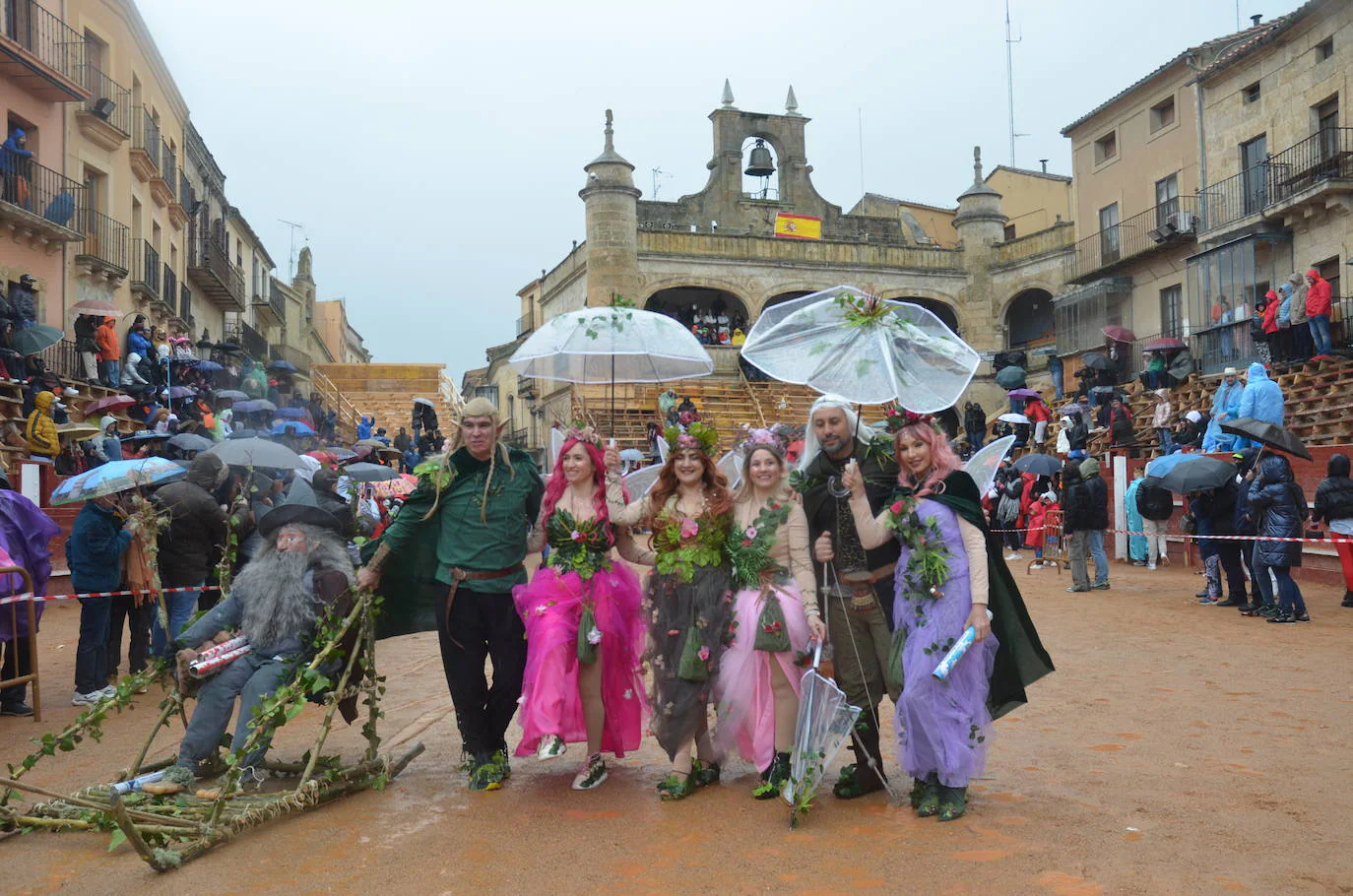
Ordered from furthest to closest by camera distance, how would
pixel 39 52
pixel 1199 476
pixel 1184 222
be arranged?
1. pixel 1184 222
2. pixel 39 52
3. pixel 1199 476

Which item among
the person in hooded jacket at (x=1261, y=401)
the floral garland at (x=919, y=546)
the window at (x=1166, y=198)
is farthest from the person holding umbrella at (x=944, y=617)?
the window at (x=1166, y=198)

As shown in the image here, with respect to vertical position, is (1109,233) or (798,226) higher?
(798,226)

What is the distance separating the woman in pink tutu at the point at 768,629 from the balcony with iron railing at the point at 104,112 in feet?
72.8

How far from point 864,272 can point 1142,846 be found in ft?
120

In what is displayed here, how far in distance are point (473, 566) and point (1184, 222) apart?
94.2 feet

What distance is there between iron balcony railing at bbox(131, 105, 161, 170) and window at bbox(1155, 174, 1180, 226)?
2627 centimetres

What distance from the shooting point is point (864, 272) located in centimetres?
3991

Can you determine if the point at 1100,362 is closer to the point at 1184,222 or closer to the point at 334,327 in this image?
the point at 1184,222

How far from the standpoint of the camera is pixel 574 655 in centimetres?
551

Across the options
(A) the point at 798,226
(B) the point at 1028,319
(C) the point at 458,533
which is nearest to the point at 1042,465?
(C) the point at 458,533

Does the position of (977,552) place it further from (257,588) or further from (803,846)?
(257,588)

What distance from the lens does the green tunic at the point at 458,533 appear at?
5.72 metres

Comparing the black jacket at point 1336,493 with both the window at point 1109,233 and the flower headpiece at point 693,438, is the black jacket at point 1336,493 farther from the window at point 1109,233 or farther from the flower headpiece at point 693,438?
the window at point 1109,233

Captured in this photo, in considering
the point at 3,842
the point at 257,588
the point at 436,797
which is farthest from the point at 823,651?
the point at 3,842
